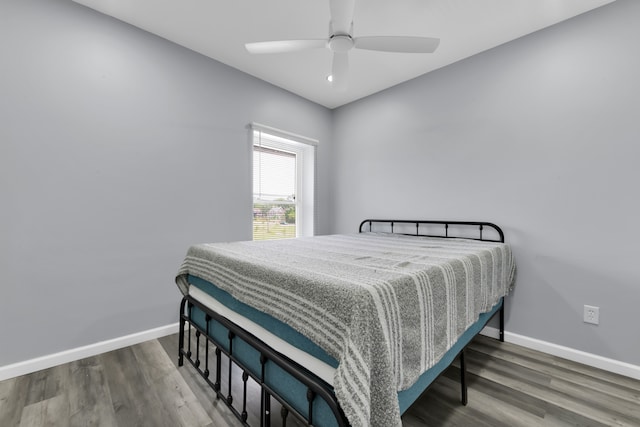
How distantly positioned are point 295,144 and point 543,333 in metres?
3.11

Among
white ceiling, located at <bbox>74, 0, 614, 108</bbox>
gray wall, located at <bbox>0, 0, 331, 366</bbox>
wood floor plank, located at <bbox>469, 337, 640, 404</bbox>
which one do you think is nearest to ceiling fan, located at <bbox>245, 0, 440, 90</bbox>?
white ceiling, located at <bbox>74, 0, 614, 108</bbox>

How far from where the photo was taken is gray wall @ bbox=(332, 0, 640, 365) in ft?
6.00

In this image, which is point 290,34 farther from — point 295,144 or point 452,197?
point 452,197

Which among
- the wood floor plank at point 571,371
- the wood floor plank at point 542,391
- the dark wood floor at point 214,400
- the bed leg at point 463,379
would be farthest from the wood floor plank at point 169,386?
the wood floor plank at point 571,371

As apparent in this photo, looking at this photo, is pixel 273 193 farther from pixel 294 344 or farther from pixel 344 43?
pixel 294 344

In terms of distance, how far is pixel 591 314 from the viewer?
1934mm

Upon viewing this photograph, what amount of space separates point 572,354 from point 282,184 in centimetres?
308

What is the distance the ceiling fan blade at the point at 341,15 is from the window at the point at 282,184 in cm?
158

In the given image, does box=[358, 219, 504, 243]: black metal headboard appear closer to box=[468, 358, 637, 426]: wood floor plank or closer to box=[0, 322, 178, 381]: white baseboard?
box=[468, 358, 637, 426]: wood floor plank

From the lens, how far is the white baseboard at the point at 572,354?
1.79 meters

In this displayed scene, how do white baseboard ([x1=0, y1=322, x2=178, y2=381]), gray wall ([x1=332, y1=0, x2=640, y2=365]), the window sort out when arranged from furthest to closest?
1. the window
2. gray wall ([x1=332, y1=0, x2=640, y2=365])
3. white baseboard ([x1=0, y1=322, x2=178, y2=381])

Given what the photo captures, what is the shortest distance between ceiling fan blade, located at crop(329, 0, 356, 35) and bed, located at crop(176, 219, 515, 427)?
1295 mm

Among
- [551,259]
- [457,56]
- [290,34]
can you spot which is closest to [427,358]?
[551,259]

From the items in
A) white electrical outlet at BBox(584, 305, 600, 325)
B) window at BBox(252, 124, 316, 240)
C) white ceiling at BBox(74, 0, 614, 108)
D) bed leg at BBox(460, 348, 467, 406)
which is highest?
white ceiling at BBox(74, 0, 614, 108)
